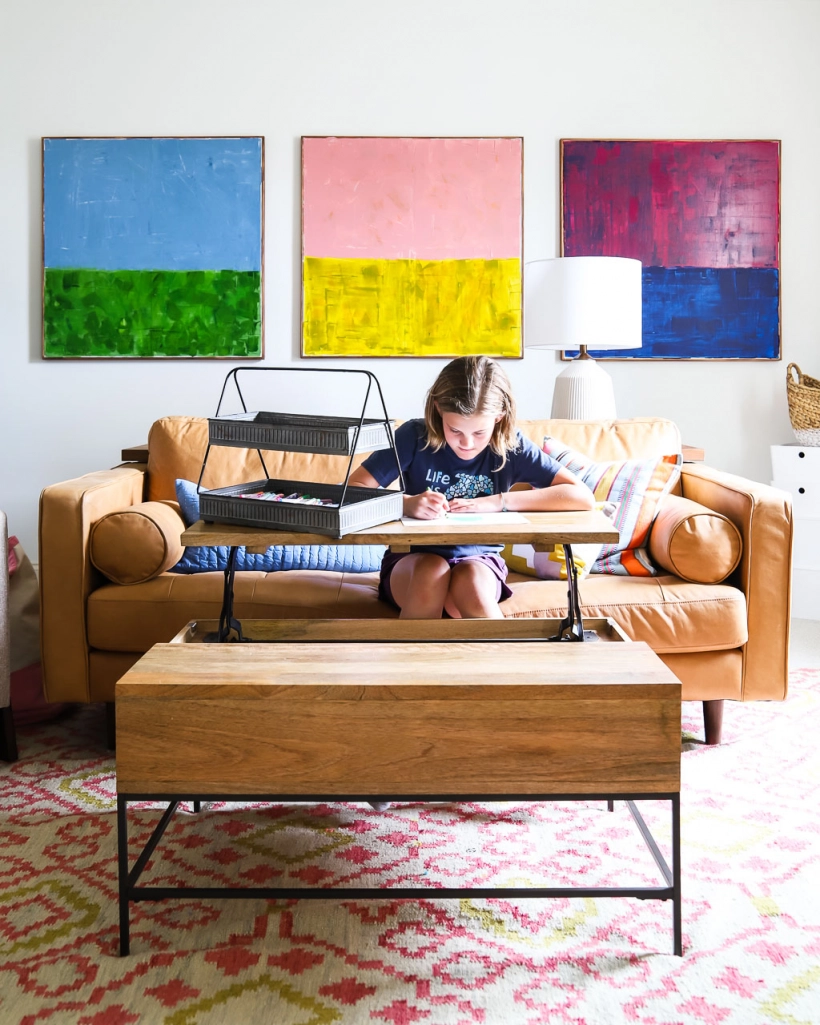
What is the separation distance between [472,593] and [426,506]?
1.07ft

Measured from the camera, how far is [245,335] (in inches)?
145

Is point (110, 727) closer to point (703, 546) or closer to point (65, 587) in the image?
point (65, 587)

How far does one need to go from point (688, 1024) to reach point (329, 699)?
664 mm

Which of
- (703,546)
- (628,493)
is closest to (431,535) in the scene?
(703,546)

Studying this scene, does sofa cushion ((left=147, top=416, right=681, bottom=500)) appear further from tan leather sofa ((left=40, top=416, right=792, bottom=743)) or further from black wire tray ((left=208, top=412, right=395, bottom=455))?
black wire tray ((left=208, top=412, right=395, bottom=455))

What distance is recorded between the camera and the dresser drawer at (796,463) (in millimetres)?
3539

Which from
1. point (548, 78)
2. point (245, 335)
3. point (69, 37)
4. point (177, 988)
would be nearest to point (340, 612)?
point (177, 988)

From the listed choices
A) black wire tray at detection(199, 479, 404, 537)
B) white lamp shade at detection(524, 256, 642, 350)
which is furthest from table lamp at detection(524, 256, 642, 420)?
black wire tray at detection(199, 479, 404, 537)

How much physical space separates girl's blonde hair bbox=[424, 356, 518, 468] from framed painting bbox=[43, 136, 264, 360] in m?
1.87

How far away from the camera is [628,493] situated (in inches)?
96.9

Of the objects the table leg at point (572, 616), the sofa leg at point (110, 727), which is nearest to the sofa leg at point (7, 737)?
the sofa leg at point (110, 727)

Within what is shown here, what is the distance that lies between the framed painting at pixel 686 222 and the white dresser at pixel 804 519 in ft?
1.88

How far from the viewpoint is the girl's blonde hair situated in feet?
6.41

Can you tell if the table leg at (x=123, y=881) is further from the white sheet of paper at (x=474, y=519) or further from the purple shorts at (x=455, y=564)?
the purple shorts at (x=455, y=564)
